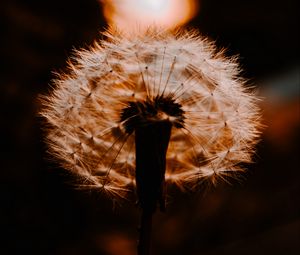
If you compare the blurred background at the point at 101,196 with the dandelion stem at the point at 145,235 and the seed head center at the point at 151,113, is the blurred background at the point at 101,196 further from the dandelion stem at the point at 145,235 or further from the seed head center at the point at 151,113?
the dandelion stem at the point at 145,235

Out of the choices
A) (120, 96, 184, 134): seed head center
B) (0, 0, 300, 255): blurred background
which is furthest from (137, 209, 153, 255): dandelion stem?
(0, 0, 300, 255): blurred background

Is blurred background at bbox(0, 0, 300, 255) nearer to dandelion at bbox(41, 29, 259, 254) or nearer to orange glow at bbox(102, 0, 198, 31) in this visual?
orange glow at bbox(102, 0, 198, 31)

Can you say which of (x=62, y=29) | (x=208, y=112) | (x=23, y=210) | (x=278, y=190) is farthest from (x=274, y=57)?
(x=208, y=112)

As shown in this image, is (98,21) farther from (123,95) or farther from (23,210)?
(123,95)

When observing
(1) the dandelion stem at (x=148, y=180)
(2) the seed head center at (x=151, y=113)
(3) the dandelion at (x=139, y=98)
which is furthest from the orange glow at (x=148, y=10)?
(1) the dandelion stem at (x=148, y=180)

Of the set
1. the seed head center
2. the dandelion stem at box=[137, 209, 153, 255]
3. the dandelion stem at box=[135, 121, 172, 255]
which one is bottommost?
the dandelion stem at box=[137, 209, 153, 255]

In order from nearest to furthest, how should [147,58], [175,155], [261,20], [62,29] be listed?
[147,58]
[175,155]
[62,29]
[261,20]

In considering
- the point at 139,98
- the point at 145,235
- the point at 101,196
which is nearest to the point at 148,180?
the point at 145,235
